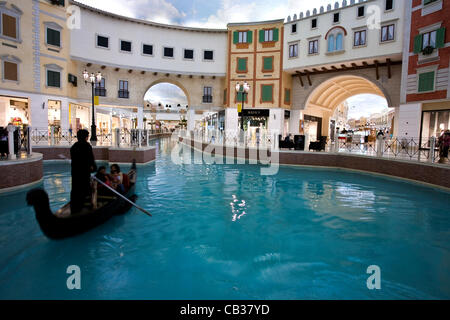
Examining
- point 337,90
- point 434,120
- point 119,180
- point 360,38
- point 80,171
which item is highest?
point 360,38

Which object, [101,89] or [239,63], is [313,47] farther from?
[101,89]

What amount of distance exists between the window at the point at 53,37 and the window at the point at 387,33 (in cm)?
2403

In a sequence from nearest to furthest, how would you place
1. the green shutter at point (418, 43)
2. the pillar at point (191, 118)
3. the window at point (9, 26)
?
the green shutter at point (418, 43) → the window at point (9, 26) → the pillar at point (191, 118)

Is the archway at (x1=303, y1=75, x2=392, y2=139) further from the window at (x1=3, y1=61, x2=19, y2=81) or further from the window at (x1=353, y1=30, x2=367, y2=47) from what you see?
the window at (x1=3, y1=61, x2=19, y2=81)

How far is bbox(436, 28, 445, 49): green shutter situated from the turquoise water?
1180 centimetres

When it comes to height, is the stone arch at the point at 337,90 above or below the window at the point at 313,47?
below

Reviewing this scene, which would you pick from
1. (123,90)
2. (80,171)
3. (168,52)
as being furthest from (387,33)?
(123,90)

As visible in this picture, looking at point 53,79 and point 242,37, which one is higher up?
point 242,37

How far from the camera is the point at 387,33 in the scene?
18.9 meters

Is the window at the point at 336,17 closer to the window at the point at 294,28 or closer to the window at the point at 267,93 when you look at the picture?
the window at the point at 294,28

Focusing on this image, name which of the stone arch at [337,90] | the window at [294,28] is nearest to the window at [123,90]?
the window at [294,28]

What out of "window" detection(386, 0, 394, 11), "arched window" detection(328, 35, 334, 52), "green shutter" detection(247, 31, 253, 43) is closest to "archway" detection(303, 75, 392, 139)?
"arched window" detection(328, 35, 334, 52)

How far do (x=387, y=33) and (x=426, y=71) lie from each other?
4332 mm

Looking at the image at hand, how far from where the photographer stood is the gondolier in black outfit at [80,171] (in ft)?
16.8
